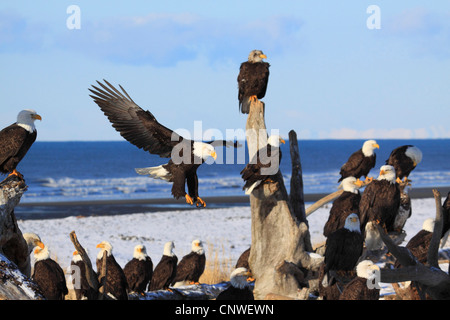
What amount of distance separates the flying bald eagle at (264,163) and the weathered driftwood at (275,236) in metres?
0.60

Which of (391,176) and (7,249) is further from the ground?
(391,176)

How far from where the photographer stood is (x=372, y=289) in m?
5.61

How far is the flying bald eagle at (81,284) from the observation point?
6317mm

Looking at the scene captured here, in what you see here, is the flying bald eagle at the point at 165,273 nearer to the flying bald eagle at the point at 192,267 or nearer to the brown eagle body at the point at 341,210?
the flying bald eagle at the point at 192,267

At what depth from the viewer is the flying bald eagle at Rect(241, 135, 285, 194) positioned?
17.6ft

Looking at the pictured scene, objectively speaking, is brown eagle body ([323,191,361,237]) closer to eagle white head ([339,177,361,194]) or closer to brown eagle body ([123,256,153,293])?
eagle white head ([339,177,361,194])

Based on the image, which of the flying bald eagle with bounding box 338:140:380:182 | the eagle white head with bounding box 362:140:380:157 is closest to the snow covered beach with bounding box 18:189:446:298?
the flying bald eagle with bounding box 338:140:380:182

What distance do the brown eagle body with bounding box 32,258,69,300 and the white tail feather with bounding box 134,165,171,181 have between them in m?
3.34

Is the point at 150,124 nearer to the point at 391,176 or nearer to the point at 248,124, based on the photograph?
the point at 248,124

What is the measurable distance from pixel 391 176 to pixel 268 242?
5.72 feet

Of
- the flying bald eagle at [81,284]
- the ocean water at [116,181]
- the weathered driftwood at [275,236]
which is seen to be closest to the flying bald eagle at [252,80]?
the weathered driftwood at [275,236]
